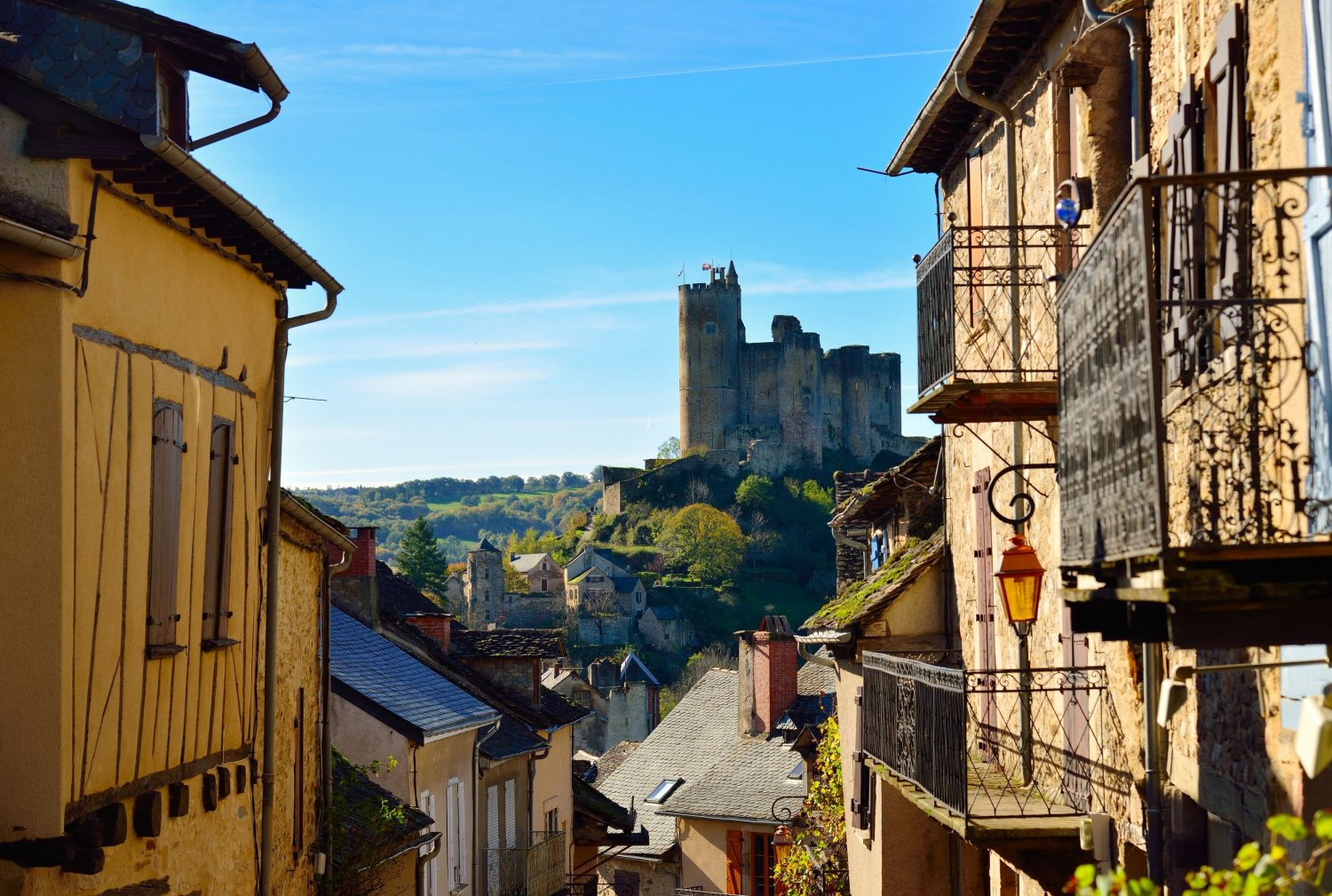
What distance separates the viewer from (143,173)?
7688 mm

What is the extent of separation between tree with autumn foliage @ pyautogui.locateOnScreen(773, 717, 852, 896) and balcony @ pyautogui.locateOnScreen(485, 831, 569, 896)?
321cm

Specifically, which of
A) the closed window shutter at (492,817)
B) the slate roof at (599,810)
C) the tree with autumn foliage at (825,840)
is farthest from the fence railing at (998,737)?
the slate roof at (599,810)

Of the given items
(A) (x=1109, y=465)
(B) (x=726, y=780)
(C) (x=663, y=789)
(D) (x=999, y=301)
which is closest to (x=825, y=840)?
(D) (x=999, y=301)

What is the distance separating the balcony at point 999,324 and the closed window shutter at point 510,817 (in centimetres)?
1092

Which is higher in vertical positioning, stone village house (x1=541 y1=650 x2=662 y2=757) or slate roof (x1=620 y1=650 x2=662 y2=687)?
slate roof (x1=620 y1=650 x2=662 y2=687)

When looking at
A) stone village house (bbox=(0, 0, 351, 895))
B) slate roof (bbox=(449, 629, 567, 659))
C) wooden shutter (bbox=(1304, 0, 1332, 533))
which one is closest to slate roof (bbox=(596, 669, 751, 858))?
slate roof (bbox=(449, 629, 567, 659))

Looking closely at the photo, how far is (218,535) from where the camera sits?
9289mm

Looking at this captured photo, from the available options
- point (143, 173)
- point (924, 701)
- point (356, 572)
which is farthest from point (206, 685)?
point (356, 572)

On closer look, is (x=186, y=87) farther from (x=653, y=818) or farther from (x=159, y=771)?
(x=653, y=818)

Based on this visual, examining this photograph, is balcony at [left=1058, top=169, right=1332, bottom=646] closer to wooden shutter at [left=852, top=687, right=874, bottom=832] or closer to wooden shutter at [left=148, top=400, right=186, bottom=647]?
wooden shutter at [left=148, top=400, right=186, bottom=647]

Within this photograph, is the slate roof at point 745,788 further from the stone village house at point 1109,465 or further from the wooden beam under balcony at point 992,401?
the wooden beam under balcony at point 992,401

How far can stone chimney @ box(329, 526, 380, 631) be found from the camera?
1980 cm

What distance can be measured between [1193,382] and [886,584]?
8.22m

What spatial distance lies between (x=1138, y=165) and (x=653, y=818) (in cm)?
2556
